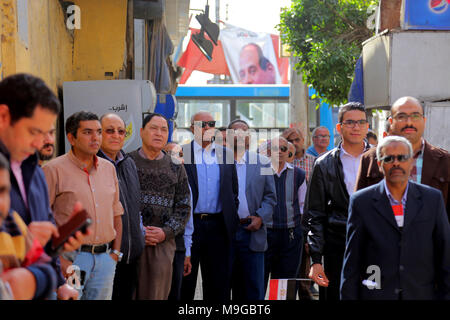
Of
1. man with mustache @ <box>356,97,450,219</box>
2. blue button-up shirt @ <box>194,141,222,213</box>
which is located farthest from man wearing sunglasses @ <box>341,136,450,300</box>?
blue button-up shirt @ <box>194,141,222,213</box>

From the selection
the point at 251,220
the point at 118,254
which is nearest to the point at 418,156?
the point at 118,254

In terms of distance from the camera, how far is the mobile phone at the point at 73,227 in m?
2.76

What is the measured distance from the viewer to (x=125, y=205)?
5512 millimetres

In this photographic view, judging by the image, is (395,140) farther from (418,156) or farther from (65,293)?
(65,293)

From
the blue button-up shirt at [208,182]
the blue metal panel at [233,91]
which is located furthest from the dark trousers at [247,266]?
the blue metal panel at [233,91]

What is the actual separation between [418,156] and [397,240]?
101 centimetres

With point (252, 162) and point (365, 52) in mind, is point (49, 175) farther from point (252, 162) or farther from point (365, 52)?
point (365, 52)

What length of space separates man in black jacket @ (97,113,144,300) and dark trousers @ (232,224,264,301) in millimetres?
1234

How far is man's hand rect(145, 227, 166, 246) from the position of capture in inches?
232

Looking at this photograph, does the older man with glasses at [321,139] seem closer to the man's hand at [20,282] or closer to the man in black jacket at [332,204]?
the man in black jacket at [332,204]

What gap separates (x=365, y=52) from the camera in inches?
398

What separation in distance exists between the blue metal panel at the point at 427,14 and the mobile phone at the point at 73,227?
6.90 metres

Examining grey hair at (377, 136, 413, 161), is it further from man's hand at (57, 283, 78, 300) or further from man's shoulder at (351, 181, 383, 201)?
man's hand at (57, 283, 78, 300)
